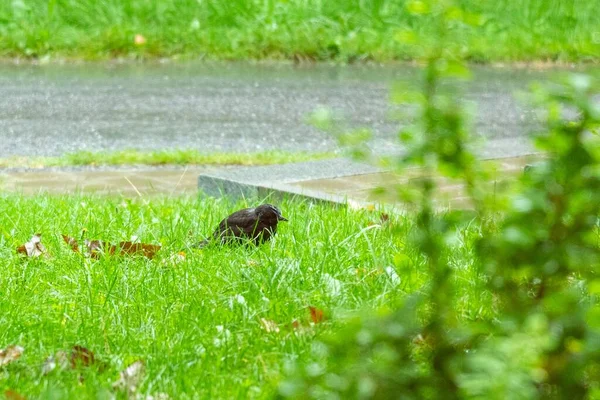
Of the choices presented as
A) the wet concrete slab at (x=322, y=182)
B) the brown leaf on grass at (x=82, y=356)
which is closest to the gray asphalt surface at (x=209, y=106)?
the wet concrete slab at (x=322, y=182)

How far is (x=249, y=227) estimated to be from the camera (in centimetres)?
376

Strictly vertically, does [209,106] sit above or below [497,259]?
below

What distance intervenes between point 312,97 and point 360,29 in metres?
2.14

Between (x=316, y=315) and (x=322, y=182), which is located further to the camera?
(x=322, y=182)

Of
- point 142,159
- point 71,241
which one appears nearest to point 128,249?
point 71,241

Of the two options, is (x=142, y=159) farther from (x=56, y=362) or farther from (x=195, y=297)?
(x=56, y=362)

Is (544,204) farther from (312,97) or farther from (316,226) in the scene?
(312,97)

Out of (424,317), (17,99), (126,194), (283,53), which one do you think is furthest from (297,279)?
(283,53)

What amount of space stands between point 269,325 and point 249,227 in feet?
2.98

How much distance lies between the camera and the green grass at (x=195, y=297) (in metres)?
2.57

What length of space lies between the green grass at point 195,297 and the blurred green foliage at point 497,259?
0.80 feet

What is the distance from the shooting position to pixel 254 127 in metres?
7.66

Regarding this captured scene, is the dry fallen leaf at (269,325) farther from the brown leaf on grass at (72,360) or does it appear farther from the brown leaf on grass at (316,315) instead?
the brown leaf on grass at (72,360)

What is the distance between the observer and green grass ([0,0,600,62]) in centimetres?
993
